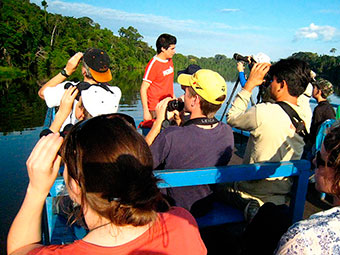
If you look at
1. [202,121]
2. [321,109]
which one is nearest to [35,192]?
[202,121]

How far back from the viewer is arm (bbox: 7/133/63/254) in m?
0.98

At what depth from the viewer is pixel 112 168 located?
902 millimetres

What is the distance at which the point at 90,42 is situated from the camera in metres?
56.6

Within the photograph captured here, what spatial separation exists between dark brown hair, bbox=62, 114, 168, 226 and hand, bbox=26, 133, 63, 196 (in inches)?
1.5

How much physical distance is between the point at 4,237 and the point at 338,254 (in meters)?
3.69

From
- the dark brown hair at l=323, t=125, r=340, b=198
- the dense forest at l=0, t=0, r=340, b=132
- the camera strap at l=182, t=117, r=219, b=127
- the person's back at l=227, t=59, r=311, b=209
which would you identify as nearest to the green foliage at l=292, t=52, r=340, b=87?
the dense forest at l=0, t=0, r=340, b=132

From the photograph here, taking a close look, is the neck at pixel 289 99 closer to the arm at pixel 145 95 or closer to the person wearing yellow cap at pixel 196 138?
the person wearing yellow cap at pixel 196 138

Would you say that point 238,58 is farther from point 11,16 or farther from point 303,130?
point 11,16

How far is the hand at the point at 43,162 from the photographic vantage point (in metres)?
0.98

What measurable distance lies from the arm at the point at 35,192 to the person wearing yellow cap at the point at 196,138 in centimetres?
88

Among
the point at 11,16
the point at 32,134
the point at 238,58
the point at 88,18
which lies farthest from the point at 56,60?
the point at 238,58

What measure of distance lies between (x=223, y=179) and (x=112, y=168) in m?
0.97

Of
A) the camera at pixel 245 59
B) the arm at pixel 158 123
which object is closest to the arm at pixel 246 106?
the camera at pixel 245 59

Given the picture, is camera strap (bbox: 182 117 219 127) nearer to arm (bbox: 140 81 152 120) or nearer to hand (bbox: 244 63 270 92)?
hand (bbox: 244 63 270 92)
